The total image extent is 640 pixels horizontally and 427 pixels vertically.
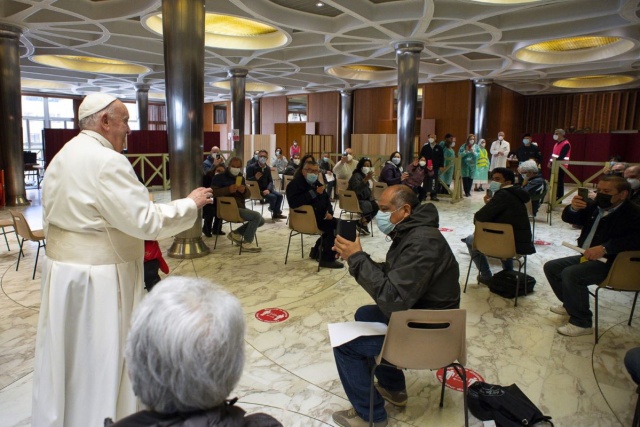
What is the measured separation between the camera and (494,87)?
16297mm

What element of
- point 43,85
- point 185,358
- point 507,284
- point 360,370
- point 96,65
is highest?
point 96,65

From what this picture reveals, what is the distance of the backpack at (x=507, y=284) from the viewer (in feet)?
14.8

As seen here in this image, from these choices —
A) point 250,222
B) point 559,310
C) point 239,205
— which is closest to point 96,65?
point 239,205

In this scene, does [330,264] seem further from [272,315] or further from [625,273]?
[625,273]

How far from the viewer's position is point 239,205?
6551 mm

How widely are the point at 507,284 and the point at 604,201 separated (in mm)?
1326

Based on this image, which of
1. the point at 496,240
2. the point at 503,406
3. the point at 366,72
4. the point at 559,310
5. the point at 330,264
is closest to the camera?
the point at 503,406

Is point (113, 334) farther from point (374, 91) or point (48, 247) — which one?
point (374, 91)

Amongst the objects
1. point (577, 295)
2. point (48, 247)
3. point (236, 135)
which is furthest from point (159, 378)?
point (236, 135)

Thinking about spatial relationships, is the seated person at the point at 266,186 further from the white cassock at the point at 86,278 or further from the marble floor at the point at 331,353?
the white cassock at the point at 86,278

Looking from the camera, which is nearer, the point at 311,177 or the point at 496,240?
the point at 496,240

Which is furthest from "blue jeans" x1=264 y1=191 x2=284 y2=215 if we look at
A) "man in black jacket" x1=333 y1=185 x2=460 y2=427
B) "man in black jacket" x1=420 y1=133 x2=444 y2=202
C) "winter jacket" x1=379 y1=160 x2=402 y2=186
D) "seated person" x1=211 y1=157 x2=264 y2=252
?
"man in black jacket" x1=333 y1=185 x2=460 y2=427

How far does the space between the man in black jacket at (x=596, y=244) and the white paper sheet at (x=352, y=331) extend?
200cm

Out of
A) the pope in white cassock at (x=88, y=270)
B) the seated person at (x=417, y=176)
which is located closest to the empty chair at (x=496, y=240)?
the pope in white cassock at (x=88, y=270)
